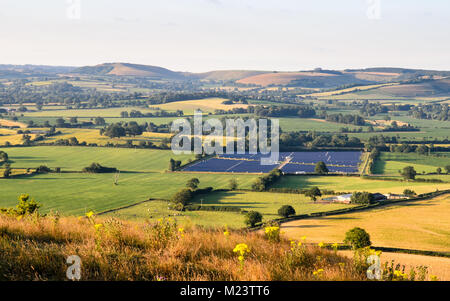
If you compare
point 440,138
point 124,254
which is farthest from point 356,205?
point 440,138

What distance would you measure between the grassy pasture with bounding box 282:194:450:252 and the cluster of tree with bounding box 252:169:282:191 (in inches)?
795

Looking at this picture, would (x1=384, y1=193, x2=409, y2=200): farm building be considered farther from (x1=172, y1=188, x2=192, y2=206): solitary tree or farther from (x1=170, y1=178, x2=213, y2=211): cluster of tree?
(x1=172, y1=188, x2=192, y2=206): solitary tree

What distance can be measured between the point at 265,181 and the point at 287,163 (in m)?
28.2

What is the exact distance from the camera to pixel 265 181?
78188 mm

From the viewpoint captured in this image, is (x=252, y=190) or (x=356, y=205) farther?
(x=252, y=190)

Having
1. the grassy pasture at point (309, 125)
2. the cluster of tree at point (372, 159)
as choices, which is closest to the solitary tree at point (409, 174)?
the cluster of tree at point (372, 159)

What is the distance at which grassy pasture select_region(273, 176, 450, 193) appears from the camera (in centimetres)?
7547

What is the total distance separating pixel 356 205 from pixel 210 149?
62699mm

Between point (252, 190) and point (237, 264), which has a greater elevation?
point (237, 264)

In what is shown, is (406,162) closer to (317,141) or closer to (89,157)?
(317,141)

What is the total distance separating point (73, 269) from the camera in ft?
30.4


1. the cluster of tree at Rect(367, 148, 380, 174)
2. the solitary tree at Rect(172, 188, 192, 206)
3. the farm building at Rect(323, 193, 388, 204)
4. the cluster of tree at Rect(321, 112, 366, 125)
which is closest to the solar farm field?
the cluster of tree at Rect(367, 148, 380, 174)
